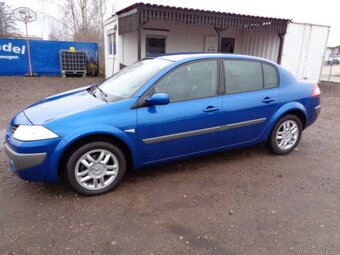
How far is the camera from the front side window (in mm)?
3320

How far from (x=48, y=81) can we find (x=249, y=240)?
42.4 feet

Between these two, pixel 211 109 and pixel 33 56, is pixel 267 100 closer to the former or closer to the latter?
pixel 211 109

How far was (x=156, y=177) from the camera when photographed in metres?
3.58

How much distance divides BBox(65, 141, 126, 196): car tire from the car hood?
17.3 inches

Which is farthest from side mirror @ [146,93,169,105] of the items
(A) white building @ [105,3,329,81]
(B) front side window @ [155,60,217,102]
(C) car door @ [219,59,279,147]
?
(A) white building @ [105,3,329,81]

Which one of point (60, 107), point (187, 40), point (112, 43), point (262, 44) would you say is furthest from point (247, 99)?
point (112, 43)

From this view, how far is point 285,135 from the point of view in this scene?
434 cm

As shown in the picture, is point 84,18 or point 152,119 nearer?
point 152,119

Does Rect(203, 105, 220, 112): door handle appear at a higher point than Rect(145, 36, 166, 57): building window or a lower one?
lower

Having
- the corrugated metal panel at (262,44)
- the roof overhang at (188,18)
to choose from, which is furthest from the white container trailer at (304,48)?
the roof overhang at (188,18)

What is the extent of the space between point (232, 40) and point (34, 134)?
1305cm

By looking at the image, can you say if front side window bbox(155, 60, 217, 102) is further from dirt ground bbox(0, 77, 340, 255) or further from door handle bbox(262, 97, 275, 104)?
dirt ground bbox(0, 77, 340, 255)

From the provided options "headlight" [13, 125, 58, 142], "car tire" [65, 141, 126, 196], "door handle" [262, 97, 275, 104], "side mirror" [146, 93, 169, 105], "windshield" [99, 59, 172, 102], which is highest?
"windshield" [99, 59, 172, 102]

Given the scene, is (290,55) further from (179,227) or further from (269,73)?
(179,227)
